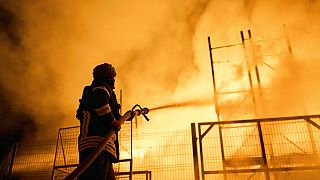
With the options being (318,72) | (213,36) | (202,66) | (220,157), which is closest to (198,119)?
(202,66)

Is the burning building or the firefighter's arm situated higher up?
the burning building

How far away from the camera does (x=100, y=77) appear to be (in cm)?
349

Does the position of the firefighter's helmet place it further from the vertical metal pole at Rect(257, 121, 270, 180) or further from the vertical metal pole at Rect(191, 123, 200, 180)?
the vertical metal pole at Rect(257, 121, 270, 180)

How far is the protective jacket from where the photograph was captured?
3150mm

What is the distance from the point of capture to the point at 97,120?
323 cm

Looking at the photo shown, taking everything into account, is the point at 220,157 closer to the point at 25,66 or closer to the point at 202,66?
the point at 202,66

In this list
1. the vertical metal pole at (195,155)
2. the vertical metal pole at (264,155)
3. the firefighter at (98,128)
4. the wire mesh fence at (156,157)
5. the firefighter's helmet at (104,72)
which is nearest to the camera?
the firefighter at (98,128)

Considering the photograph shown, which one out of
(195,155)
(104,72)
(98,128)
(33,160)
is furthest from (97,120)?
(33,160)

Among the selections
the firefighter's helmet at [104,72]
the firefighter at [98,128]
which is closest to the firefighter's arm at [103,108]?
the firefighter at [98,128]

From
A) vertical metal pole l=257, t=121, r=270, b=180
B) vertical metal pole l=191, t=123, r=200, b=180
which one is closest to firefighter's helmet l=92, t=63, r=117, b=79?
vertical metal pole l=191, t=123, r=200, b=180

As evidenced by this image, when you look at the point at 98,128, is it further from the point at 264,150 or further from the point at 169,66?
the point at 169,66

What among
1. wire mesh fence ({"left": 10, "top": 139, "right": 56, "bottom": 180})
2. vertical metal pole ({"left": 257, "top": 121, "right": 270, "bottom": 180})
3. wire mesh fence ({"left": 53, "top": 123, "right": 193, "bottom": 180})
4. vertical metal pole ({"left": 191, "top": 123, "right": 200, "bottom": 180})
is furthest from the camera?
wire mesh fence ({"left": 10, "top": 139, "right": 56, "bottom": 180})

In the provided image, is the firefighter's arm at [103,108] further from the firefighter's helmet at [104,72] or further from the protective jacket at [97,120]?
the firefighter's helmet at [104,72]

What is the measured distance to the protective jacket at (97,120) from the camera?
3150 millimetres
